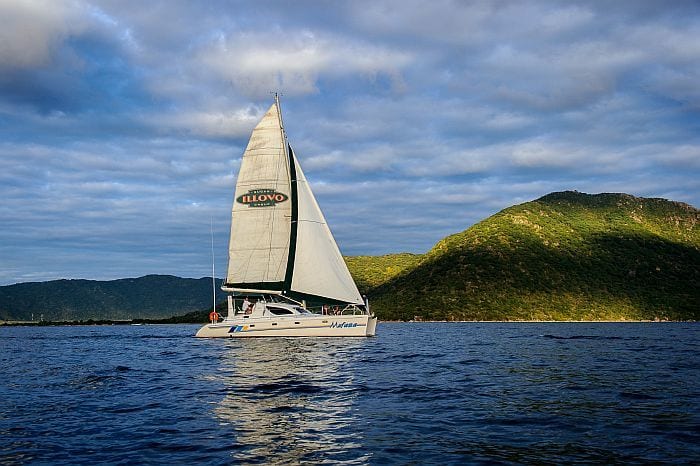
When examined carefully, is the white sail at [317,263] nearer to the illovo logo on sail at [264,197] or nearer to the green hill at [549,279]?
the illovo logo on sail at [264,197]

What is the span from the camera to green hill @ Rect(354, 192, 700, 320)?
525ft

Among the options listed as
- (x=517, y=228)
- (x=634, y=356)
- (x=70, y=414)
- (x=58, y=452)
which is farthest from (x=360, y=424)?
(x=517, y=228)

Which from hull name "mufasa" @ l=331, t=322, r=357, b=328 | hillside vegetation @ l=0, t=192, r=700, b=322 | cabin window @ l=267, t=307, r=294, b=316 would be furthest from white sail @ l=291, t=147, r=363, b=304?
hillside vegetation @ l=0, t=192, r=700, b=322

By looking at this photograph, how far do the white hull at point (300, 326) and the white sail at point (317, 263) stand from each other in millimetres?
2146

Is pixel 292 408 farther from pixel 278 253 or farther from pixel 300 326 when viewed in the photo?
pixel 278 253

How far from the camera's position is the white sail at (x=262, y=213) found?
6084 cm

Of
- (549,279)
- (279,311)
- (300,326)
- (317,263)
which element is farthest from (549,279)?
(300,326)

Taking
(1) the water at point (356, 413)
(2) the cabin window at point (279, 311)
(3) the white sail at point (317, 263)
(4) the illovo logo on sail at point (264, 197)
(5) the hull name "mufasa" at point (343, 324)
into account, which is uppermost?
(4) the illovo logo on sail at point (264, 197)

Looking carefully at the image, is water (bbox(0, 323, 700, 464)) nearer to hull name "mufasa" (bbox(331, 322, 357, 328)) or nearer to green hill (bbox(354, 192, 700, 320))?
hull name "mufasa" (bbox(331, 322, 357, 328))

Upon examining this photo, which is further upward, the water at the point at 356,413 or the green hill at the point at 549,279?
the green hill at the point at 549,279

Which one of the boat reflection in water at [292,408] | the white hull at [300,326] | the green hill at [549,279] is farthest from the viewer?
the green hill at [549,279]

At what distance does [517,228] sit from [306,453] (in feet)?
628

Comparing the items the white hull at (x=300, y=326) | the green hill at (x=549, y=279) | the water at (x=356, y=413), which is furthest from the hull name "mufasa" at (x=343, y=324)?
the green hill at (x=549, y=279)

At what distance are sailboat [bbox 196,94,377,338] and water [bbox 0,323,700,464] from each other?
22.0m
